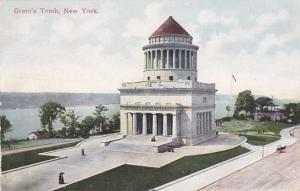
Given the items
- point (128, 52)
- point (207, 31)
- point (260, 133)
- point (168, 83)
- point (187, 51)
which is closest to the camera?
point (207, 31)

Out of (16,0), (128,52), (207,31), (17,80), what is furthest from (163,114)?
(16,0)

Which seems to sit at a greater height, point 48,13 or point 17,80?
point 48,13

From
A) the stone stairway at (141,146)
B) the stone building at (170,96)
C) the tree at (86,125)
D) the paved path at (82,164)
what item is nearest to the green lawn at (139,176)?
the paved path at (82,164)

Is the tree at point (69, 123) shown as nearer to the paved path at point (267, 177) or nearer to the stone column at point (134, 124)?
the stone column at point (134, 124)

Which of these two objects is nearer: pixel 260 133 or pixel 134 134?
pixel 134 134

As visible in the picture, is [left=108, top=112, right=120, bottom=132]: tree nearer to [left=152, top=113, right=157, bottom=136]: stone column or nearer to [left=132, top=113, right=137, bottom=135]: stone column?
[left=132, top=113, right=137, bottom=135]: stone column

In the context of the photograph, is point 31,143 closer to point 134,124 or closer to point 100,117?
point 100,117

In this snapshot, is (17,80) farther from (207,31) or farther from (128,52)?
(207,31)
